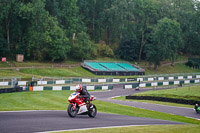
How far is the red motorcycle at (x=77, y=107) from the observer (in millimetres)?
15266

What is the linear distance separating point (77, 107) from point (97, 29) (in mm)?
78358

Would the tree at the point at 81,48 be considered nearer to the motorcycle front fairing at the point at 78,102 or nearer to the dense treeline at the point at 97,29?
the dense treeline at the point at 97,29

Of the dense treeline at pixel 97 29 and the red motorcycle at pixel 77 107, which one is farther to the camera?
the dense treeline at pixel 97 29

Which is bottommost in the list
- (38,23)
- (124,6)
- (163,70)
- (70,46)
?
(163,70)

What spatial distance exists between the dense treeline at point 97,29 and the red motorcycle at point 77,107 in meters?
53.8

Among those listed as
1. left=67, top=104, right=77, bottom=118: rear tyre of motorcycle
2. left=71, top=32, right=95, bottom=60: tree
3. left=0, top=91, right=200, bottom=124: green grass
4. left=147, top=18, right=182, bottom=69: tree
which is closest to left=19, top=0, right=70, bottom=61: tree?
left=71, top=32, right=95, bottom=60: tree

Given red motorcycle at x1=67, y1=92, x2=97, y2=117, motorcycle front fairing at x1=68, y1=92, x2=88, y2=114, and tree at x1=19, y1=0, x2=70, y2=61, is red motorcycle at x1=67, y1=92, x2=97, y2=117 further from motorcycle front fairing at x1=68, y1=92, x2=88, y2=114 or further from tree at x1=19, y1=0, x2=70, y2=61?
tree at x1=19, y1=0, x2=70, y2=61

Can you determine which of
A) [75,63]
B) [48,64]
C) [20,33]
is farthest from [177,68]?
[20,33]

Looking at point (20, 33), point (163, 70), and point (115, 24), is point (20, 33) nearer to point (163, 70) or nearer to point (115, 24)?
point (115, 24)

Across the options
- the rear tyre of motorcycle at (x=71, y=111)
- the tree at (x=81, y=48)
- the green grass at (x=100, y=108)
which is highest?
the tree at (x=81, y=48)

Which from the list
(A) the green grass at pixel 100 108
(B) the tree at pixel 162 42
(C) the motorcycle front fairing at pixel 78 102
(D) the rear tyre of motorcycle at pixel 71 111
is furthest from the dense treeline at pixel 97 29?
(D) the rear tyre of motorcycle at pixel 71 111

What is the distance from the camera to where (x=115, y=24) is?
9094cm

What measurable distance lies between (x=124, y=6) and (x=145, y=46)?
1461 centimetres

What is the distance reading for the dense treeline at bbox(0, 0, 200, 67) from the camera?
6869 centimetres
